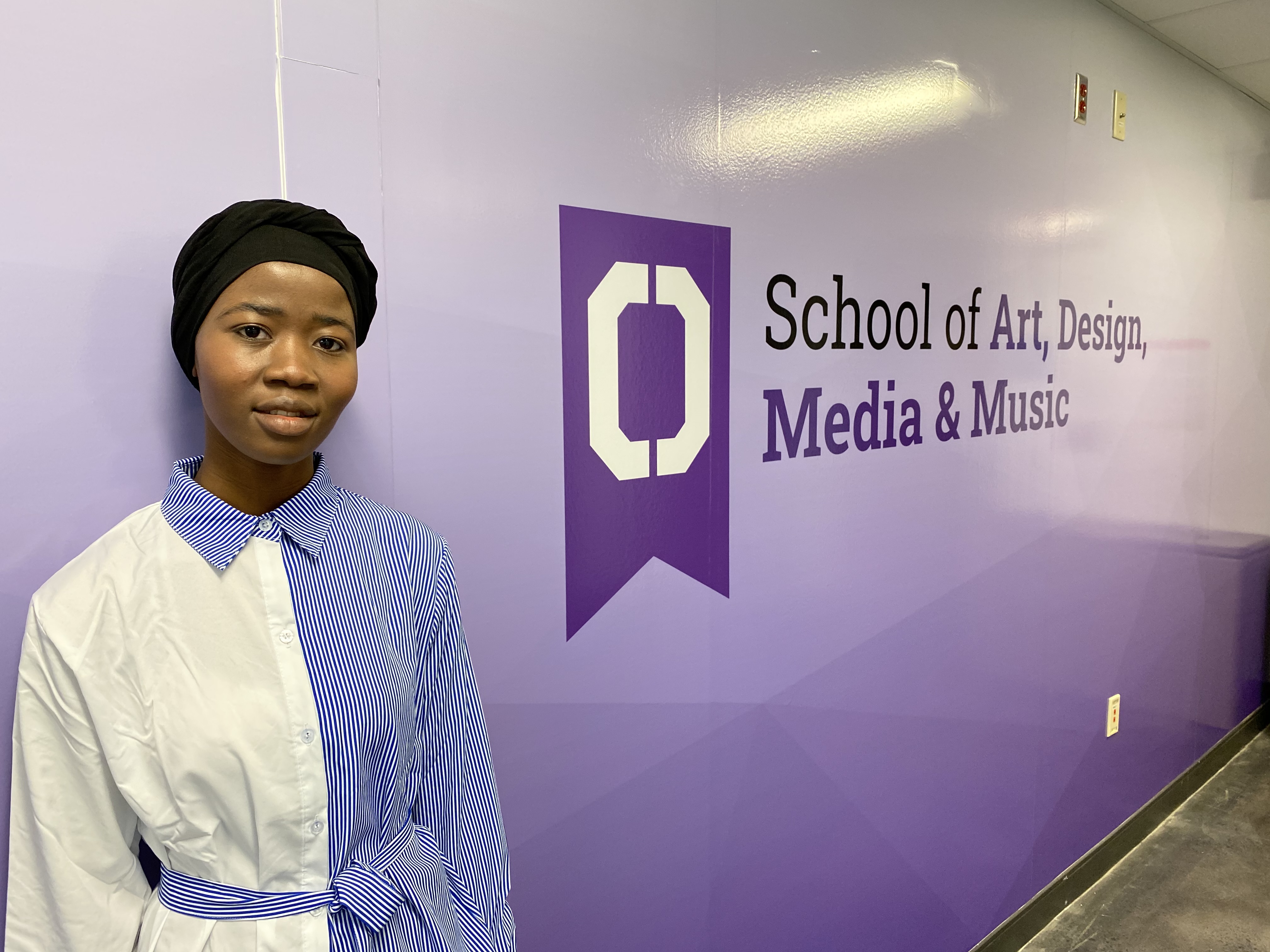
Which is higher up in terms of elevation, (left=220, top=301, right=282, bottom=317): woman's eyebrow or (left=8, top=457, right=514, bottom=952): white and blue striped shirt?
(left=220, top=301, right=282, bottom=317): woman's eyebrow

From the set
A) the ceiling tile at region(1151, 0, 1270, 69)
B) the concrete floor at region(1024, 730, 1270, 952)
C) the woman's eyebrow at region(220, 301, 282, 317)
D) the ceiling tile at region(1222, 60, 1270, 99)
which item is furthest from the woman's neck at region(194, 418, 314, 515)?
the ceiling tile at region(1222, 60, 1270, 99)

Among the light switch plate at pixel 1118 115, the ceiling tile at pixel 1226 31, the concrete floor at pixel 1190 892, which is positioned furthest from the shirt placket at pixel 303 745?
the ceiling tile at pixel 1226 31

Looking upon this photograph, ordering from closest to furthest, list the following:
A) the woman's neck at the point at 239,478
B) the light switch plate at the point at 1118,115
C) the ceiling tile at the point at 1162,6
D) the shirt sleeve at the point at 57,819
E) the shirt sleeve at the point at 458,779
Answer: the shirt sleeve at the point at 57,819 → the woman's neck at the point at 239,478 → the shirt sleeve at the point at 458,779 → the ceiling tile at the point at 1162,6 → the light switch plate at the point at 1118,115

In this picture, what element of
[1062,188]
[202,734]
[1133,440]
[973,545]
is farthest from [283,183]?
[1133,440]

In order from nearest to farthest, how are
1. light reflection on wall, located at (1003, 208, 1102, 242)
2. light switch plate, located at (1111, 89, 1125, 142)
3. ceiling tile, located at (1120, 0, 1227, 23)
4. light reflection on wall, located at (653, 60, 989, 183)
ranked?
light reflection on wall, located at (653, 60, 989, 183) < light reflection on wall, located at (1003, 208, 1102, 242) < ceiling tile, located at (1120, 0, 1227, 23) < light switch plate, located at (1111, 89, 1125, 142)

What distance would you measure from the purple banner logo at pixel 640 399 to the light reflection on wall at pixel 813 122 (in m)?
0.13

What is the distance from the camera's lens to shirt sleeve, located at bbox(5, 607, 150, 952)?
2.76ft

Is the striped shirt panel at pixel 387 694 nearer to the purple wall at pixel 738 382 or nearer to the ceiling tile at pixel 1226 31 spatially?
the purple wall at pixel 738 382

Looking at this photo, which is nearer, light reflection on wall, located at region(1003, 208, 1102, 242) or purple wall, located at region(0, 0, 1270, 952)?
purple wall, located at region(0, 0, 1270, 952)

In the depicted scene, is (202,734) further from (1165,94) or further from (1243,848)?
(1243,848)

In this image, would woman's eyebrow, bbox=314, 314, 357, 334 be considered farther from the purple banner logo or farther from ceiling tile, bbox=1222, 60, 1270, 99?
ceiling tile, bbox=1222, 60, 1270, 99

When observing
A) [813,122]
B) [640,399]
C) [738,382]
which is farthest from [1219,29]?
[640,399]

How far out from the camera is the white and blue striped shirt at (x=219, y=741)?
0.85m

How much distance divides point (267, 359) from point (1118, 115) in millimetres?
2628
